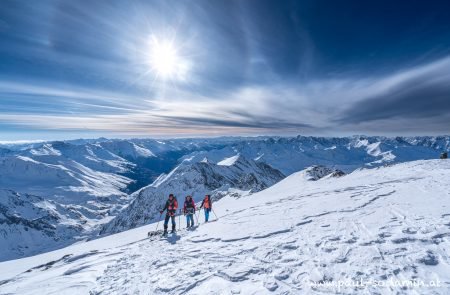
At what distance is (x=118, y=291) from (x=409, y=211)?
1304cm

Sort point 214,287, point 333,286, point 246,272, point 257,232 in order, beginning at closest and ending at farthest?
point 333,286, point 214,287, point 246,272, point 257,232

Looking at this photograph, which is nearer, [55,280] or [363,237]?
[363,237]

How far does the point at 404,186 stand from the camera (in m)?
17.6

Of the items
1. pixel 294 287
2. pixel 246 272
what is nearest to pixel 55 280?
pixel 246 272

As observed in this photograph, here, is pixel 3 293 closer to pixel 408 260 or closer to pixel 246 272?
pixel 246 272

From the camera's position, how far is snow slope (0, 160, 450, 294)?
7281mm

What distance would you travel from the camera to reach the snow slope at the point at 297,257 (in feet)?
23.9

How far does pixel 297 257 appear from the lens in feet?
29.6

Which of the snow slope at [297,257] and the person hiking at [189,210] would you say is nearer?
the snow slope at [297,257]

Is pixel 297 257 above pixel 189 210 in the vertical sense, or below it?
→ above

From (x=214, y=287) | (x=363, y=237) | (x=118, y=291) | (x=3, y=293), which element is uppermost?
(x=363, y=237)

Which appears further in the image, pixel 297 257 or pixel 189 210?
pixel 189 210

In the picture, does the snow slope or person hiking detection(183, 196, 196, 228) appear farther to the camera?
person hiking detection(183, 196, 196, 228)

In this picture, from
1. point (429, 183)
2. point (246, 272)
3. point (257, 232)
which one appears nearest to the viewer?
point (246, 272)
